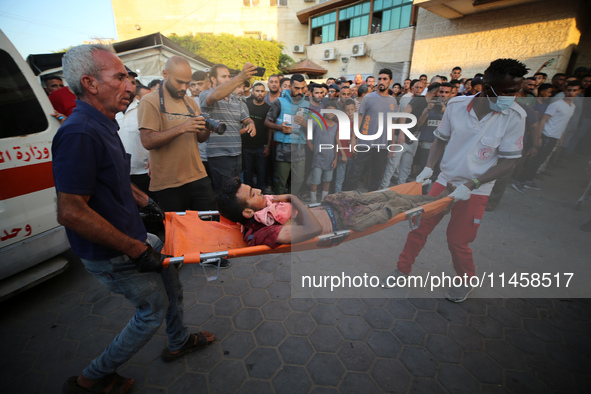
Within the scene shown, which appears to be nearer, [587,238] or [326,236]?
[326,236]

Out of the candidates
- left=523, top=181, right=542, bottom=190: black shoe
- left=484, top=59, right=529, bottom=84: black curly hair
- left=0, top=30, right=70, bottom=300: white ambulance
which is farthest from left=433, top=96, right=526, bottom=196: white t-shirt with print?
left=523, top=181, right=542, bottom=190: black shoe

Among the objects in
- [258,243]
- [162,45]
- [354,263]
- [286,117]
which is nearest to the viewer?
[258,243]

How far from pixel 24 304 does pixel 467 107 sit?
5.06 metres

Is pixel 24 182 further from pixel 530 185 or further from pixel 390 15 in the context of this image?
pixel 390 15

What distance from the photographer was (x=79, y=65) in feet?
4.16

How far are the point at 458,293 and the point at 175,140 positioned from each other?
3.45 metres

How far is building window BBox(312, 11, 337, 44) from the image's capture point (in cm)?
2295

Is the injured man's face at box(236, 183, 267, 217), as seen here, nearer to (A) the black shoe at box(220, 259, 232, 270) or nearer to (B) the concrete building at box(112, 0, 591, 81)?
(A) the black shoe at box(220, 259, 232, 270)

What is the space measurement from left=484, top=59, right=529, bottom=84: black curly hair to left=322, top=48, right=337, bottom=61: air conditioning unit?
2214cm

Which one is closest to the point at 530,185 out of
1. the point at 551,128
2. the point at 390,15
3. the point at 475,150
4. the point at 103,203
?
the point at 551,128

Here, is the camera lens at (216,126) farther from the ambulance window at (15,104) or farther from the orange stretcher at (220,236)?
the ambulance window at (15,104)

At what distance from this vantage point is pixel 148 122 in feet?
7.99

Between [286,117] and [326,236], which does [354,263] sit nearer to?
[326,236]

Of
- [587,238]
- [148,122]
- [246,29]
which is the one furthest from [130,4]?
[587,238]
